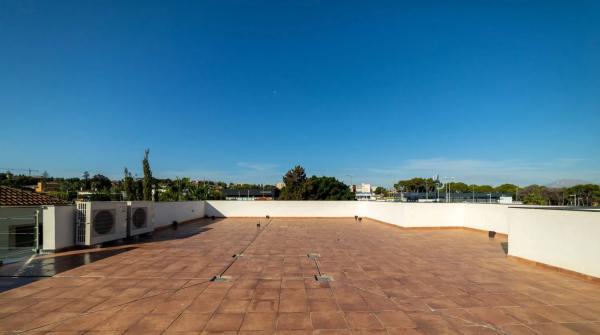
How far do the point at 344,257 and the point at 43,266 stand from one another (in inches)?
280

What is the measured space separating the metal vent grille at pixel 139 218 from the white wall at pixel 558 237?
1211 cm

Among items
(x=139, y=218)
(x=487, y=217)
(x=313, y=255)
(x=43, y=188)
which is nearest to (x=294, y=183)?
(x=487, y=217)

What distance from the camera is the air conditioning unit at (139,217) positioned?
1027 cm

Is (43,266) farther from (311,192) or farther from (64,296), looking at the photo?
(311,192)

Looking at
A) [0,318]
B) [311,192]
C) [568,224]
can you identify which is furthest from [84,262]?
[311,192]

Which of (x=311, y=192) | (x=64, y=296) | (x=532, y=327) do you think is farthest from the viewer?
(x=311, y=192)

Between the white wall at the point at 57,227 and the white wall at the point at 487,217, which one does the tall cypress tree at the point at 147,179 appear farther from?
the white wall at the point at 487,217

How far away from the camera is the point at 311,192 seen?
37.7 metres

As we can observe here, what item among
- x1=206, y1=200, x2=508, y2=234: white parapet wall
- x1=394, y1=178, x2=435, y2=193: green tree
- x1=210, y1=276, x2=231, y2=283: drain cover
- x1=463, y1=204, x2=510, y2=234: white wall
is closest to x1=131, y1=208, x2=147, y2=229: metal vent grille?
x1=210, y1=276, x2=231, y2=283: drain cover

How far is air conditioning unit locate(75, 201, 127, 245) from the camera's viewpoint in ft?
27.5

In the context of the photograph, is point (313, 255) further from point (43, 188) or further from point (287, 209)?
point (43, 188)

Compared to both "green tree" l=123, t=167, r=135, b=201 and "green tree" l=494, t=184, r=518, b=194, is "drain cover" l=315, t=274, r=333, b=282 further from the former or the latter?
"green tree" l=494, t=184, r=518, b=194

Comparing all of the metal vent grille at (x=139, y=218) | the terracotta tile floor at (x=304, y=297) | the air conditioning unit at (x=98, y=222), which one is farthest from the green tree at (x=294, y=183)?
the terracotta tile floor at (x=304, y=297)

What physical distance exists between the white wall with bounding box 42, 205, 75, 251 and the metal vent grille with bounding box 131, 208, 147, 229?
7.28 feet
